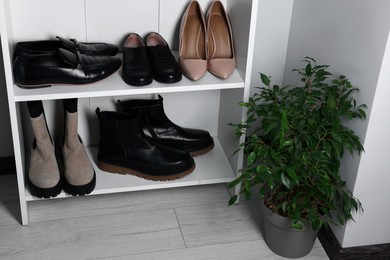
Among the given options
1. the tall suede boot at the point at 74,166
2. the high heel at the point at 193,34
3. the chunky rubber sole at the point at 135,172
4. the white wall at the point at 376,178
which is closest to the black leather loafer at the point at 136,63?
the high heel at the point at 193,34

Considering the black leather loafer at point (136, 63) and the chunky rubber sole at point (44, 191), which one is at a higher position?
the black leather loafer at point (136, 63)

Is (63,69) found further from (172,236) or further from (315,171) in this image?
(315,171)

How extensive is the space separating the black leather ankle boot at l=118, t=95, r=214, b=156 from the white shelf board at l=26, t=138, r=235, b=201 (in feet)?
0.18

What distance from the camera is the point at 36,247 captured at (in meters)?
1.84

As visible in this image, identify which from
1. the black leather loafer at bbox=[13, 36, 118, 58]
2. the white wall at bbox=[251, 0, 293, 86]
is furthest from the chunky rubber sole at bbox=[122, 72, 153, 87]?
the white wall at bbox=[251, 0, 293, 86]

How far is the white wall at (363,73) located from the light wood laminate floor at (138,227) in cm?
21

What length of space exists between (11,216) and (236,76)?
3.03 feet

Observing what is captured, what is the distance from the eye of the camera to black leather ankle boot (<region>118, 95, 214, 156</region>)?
2018 millimetres

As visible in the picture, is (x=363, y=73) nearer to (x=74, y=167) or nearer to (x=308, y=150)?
(x=308, y=150)

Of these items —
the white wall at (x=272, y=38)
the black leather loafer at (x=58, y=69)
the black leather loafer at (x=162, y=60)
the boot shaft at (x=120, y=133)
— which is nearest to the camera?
the black leather loafer at (x=58, y=69)

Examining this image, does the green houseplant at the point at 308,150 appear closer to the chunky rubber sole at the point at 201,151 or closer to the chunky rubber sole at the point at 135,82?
the chunky rubber sole at the point at 135,82

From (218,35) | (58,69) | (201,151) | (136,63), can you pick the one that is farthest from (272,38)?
(58,69)

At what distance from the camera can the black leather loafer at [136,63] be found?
179 centimetres

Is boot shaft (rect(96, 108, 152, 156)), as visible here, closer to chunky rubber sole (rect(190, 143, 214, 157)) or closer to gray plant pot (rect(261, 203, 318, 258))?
chunky rubber sole (rect(190, 143, 214, 157))
